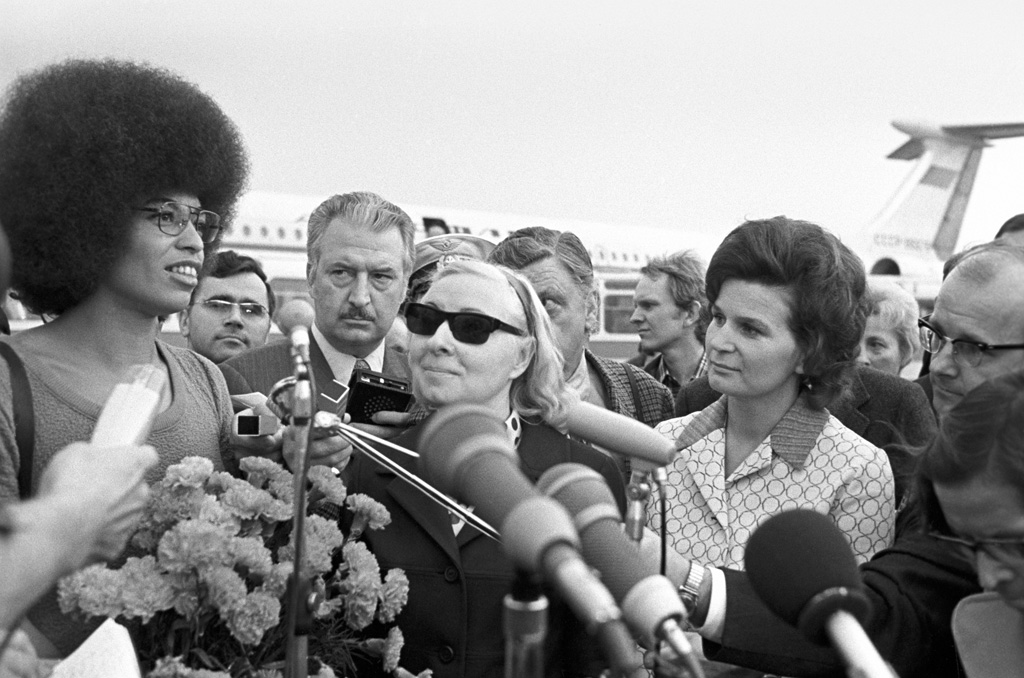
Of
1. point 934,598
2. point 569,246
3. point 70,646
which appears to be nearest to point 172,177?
point 70,646

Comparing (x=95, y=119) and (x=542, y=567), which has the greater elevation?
(x=95, y=119)

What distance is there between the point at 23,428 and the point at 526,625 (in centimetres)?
152

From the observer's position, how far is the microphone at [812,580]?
1.60 m

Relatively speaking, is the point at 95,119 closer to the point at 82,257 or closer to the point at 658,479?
the point at 82,257

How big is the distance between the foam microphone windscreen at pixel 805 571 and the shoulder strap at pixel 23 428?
152cm

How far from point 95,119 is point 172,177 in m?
0.22

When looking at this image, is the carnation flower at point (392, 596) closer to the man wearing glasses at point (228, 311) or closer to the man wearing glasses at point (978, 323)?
the man wearing glasses at point (978, 323)

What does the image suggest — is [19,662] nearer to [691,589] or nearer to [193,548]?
[193,548]

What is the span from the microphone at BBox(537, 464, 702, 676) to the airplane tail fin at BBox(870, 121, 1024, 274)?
41835 millimetres

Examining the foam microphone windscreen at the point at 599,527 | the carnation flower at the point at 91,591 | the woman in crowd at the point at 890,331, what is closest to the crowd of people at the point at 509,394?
the carnation flower at the point at 91,591

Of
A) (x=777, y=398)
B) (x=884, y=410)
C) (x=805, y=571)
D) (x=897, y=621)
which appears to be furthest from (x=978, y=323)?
(x=805, y=571)

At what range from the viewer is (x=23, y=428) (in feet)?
7.84

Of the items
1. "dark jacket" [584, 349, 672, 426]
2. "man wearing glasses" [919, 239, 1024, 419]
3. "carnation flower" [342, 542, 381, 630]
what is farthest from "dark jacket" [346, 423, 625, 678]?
"dark jacket" [584, 349, 672, 426]

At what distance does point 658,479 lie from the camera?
2.00 metres
